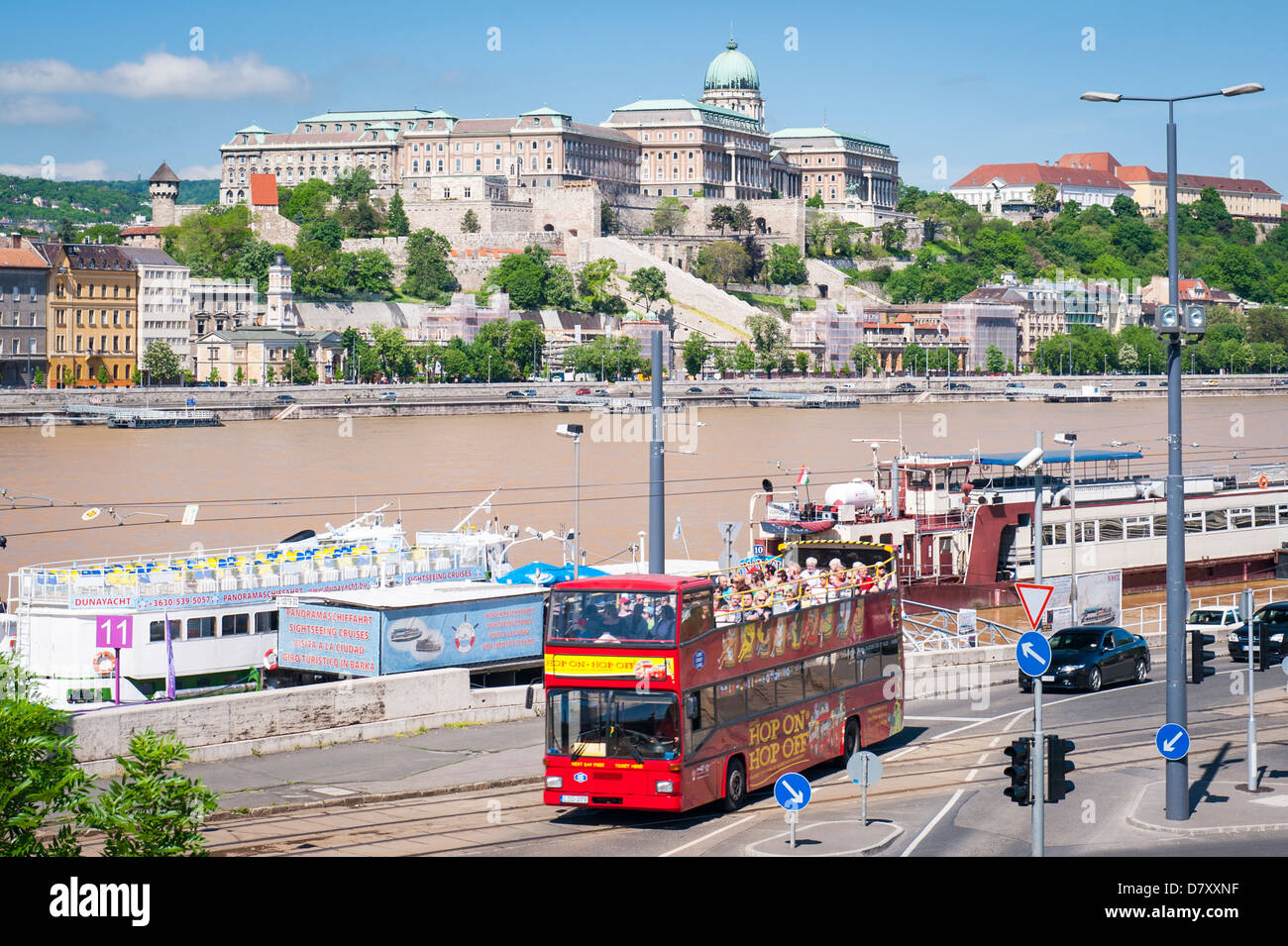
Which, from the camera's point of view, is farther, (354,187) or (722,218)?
(722,218)

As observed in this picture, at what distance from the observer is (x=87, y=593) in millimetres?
23391

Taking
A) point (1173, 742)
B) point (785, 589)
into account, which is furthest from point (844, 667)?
point (1173, 742)

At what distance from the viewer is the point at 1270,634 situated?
2650cm

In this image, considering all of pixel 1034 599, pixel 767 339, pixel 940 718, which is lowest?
pixel 940 718

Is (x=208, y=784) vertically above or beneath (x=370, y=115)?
beneath

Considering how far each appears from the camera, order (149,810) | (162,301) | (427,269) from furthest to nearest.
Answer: (427,269)
(162,301)
(149,810)

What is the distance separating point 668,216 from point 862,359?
2715cm

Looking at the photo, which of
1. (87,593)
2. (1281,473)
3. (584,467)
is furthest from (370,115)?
(87,593)

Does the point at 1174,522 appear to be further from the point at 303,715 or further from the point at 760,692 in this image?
the point at 303,715

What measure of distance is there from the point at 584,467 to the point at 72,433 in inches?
1389

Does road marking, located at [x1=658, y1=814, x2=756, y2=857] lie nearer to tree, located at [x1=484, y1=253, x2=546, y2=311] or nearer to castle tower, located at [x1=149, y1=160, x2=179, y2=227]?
tree, located at [x1=484, y1=253, x2=546, y2=311]

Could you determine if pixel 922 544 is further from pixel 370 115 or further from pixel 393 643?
pixel 370 115

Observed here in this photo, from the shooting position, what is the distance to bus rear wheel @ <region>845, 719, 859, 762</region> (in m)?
19.3

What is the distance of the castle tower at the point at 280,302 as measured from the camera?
448 ft
